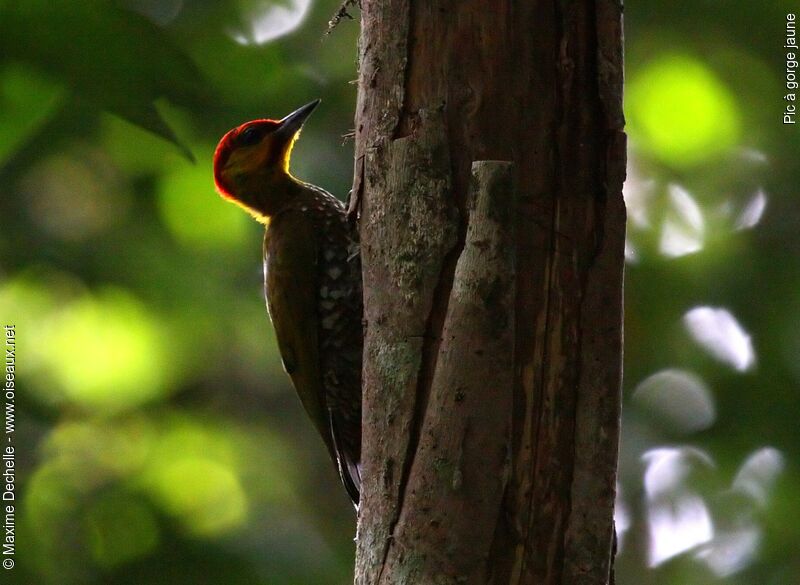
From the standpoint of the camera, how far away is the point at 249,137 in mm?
3479

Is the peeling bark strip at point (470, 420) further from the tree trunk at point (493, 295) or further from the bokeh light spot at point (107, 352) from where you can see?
the bokeh light spot at point (107, 352)

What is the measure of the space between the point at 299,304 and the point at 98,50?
131 cm

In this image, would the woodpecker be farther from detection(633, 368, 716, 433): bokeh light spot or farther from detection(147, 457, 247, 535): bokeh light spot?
detection(633, 368, 716, 433): bokeh light spot

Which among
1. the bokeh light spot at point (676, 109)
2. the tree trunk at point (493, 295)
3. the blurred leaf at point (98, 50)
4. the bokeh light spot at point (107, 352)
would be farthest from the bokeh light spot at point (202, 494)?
the tree trunk at point (493, 295)

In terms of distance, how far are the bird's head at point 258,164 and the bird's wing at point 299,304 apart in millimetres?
273

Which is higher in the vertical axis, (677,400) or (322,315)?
(322,315)

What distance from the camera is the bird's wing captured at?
121 inches

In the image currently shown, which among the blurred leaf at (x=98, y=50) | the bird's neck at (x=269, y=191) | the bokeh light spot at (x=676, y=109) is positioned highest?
the bokeh light spot at (x=676, y=109)

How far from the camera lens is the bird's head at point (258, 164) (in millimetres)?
3455

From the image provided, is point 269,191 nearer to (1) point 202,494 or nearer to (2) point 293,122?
(2) point 293,122

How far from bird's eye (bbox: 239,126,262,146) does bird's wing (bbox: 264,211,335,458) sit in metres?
0.41

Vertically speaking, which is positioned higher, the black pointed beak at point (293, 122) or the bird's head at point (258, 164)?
the black pointed beak at point (293, 122)

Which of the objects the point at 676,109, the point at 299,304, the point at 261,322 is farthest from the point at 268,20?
the point at 299,304

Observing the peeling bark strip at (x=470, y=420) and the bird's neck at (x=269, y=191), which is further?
the bird's neck at (x=269, y=191)
